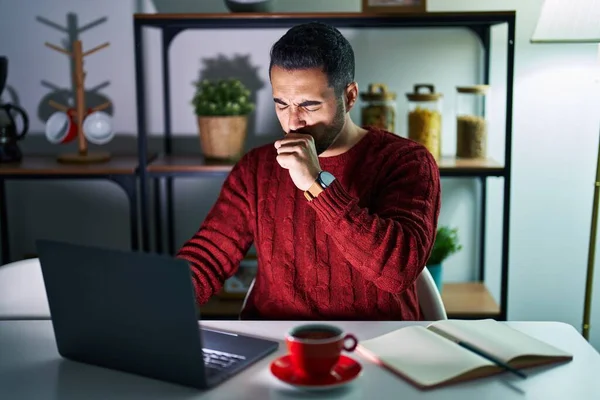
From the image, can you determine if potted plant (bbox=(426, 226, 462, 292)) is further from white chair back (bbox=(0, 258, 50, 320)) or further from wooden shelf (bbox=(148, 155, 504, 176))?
white chair back (bbox=(0, 258, 50, 320))

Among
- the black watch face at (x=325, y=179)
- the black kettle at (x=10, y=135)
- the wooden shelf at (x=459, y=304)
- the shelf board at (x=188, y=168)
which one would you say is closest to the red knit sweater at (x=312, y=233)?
the black watch face at (x=325, y=179)

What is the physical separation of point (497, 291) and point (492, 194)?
0.36 metres

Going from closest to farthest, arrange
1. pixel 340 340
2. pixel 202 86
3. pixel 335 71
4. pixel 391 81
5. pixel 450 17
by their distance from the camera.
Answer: pixel 340 340
pixel 335 71
pixel 450 17
pixel 202 86
pixel 391 81

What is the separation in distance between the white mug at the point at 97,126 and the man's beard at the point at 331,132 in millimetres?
1198

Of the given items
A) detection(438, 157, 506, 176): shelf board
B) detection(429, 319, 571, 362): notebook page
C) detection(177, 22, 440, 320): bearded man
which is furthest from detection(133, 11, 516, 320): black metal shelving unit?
detection(429, 319, 571, 362): notebook page

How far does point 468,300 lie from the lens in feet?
9.30

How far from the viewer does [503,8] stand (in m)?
2.86

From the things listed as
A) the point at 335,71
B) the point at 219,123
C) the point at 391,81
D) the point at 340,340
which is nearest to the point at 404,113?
the point at 391,81

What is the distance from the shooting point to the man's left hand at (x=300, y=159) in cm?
166

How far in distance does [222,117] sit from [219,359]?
141cm

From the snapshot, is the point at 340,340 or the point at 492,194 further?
the point at 492,194

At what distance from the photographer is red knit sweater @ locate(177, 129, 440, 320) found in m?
1.81

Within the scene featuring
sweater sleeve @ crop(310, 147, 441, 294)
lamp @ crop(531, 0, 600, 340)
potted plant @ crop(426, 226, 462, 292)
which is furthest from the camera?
potted plant @ crop(426, 226, 462, 292)

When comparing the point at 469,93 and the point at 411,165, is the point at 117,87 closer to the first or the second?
the point at 469,93
